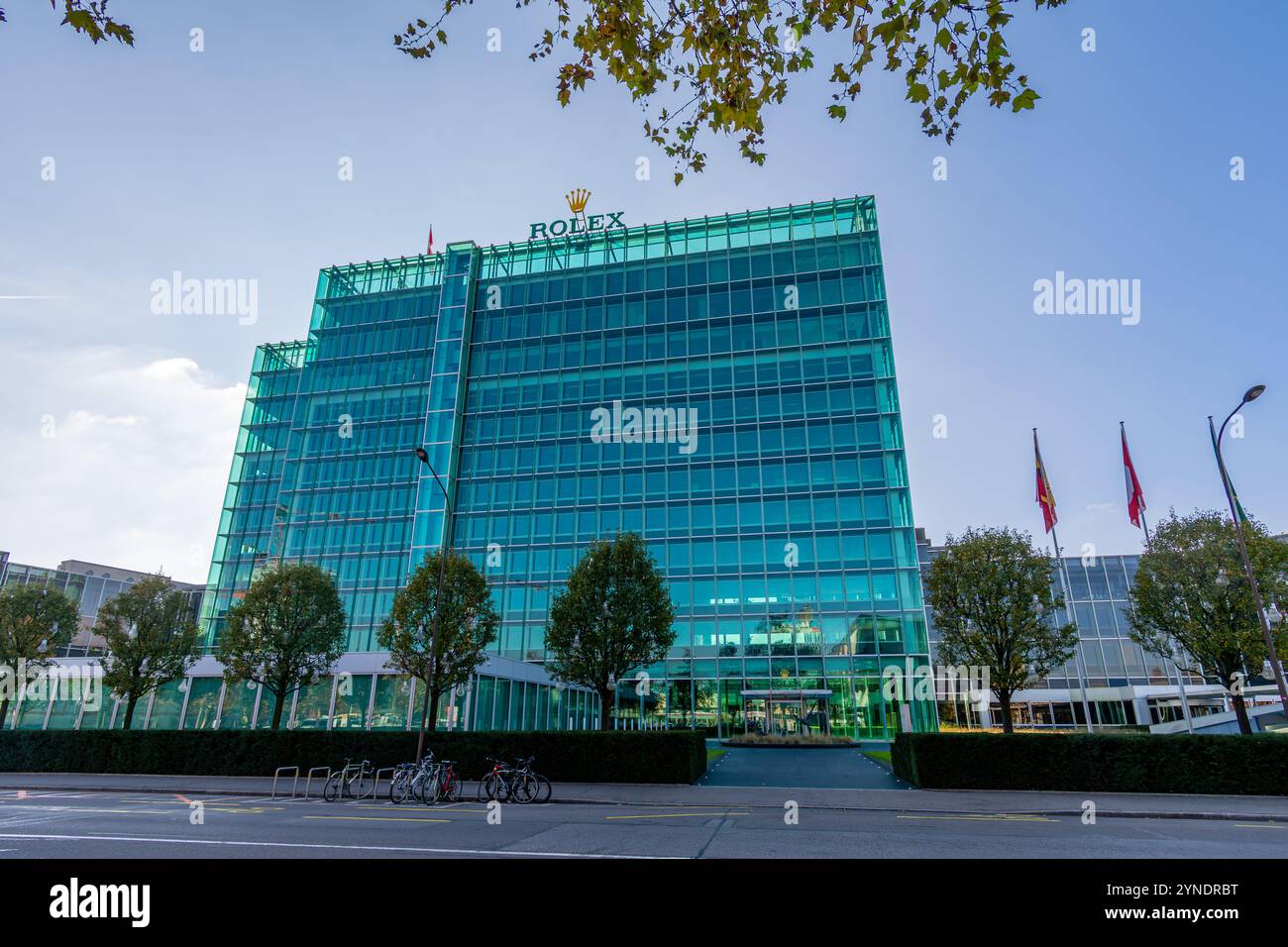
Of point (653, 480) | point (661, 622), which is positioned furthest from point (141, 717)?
point (653, 480)

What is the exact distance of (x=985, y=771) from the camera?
66.4 ft

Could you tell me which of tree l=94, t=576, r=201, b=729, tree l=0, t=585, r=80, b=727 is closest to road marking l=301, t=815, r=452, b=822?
tree l=94, t=576, r=201, b=729

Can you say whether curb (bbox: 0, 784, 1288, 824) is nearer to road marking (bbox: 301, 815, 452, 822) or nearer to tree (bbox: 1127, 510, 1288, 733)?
road marking (bbox: 301, 815, 452, 822)

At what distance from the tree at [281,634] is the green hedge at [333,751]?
1938 millimetres

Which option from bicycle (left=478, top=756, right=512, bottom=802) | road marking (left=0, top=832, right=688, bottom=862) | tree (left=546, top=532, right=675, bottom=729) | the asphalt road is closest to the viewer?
road marking (left=0, top=832, right=688, bottom=862)

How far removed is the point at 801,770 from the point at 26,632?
120 ft

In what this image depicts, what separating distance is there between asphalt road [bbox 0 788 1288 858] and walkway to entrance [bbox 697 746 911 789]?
6.43 metres

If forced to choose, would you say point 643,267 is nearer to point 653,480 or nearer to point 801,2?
point 653,480

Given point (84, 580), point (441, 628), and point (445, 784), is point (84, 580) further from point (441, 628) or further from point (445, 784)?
point (445, 784)

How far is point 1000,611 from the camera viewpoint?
933 inches

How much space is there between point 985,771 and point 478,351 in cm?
4679

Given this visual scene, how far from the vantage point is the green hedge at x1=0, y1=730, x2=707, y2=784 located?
75.5ft

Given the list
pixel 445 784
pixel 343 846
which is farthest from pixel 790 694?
pixel 343 846
